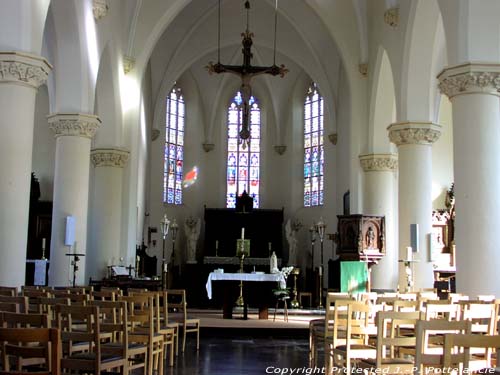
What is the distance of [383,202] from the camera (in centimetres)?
1984

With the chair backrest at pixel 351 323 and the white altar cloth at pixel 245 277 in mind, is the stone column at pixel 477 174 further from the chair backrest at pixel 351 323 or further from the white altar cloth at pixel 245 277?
the white altar cloth at pixel 245 277

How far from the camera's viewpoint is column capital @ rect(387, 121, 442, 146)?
15.9 metres

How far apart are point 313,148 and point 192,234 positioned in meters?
6.59

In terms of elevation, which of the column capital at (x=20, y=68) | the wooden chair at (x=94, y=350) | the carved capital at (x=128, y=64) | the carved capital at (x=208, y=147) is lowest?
the wooden chair at (x=94, y=350)

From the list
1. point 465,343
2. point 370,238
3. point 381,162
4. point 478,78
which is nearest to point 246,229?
point 381,162

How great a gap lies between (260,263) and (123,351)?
68.6ft

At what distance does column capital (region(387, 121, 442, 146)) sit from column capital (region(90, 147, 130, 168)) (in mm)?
7990

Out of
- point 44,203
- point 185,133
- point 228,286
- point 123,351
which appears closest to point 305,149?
point 185,133

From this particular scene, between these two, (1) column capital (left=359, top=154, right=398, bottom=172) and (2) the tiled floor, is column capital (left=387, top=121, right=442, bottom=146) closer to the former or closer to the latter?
(1) column capital (left=359, top=154, right=398, bottom=172)

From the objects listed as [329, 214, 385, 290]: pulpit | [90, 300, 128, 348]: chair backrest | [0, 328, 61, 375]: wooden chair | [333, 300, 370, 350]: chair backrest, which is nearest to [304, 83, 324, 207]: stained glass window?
[329, 214, 385, 290]: pulpit

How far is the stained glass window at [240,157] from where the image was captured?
31.7 m

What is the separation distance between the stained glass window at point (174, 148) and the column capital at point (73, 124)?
1404cm

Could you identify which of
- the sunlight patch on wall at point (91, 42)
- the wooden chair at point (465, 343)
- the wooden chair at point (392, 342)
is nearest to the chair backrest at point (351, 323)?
the wooden chair at point (392, 342)

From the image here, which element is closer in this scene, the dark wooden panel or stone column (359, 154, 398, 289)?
stone column (359, 154, 398, 289)
